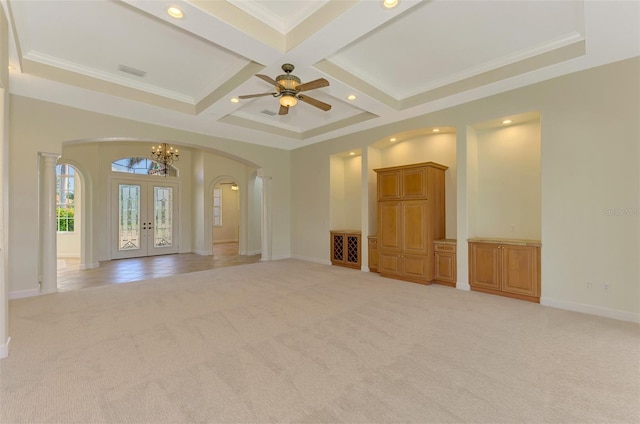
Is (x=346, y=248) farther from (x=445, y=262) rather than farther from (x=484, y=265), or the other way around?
(x=484, y=265)

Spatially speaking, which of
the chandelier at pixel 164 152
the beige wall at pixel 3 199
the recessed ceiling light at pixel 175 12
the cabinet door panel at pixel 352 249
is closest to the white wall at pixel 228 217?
the chandelier at pixel 164 152

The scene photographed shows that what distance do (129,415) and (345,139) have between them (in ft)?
21.3

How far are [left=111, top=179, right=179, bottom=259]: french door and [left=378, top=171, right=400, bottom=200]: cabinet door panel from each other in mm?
7418

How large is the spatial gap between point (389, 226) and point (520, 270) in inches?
Result: 92.3

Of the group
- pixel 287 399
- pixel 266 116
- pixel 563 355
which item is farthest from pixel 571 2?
pixel 266 116

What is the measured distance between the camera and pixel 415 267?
5.62m

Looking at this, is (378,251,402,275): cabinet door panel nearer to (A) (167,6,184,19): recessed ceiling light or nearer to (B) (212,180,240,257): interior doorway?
(A) (167,6,184,19): recessed ceiling light

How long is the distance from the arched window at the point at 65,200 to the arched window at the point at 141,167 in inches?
70.1

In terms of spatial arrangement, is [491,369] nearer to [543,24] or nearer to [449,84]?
[543,24]

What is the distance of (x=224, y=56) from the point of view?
163 inches

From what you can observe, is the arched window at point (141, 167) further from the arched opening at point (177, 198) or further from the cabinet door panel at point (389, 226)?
the cabinet door panel at point (389, 226)

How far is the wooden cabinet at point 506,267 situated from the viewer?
4375 mm

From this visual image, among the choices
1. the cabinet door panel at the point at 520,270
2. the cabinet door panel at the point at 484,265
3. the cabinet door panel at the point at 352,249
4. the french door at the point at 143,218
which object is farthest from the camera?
the french door at the point at 143,218

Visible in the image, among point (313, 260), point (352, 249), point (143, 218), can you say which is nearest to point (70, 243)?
point (143, 218)
